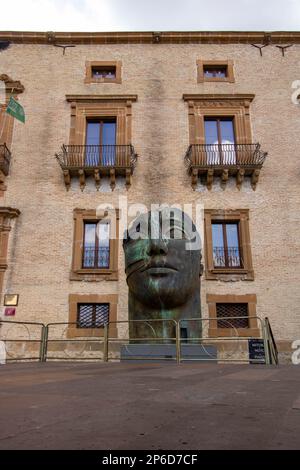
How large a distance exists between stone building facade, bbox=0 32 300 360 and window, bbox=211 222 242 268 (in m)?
0.04

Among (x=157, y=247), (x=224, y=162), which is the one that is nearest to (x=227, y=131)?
(x=224, y=162)

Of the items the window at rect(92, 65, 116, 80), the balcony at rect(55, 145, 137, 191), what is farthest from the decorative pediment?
the balcony at rect(55, 145, 137, 191)

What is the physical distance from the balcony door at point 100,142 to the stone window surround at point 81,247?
218 cm

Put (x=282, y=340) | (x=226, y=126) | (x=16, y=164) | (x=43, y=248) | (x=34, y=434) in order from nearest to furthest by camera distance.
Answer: (x=34, y=434) → (x=282, y=340) → (x=43, y=248) → (x=16, y=164) → (x=226, y=126)

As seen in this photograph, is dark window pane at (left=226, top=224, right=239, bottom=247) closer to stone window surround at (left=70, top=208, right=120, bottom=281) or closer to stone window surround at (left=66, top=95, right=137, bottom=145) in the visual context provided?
stone window surround at (left=70, top=208, right=120, bottom=281)

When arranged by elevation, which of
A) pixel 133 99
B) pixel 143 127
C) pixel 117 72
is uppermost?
pixel 117 72

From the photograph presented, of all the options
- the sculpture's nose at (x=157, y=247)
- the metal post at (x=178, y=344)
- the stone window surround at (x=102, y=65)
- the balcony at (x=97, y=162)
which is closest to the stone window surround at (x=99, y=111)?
the balcony at (x=97, y=162)

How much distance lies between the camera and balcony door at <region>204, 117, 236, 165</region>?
1600 centimetres

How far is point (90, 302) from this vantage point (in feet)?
46.2

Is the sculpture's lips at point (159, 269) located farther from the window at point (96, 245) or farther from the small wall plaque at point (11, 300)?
the small wall plaque at point (11, 300)

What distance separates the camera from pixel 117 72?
17.8 meters

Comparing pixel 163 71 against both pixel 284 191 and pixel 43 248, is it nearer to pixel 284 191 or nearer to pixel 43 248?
pixel 284 191

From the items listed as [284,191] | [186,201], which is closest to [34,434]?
[186,201]

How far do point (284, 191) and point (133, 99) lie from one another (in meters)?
7.56
